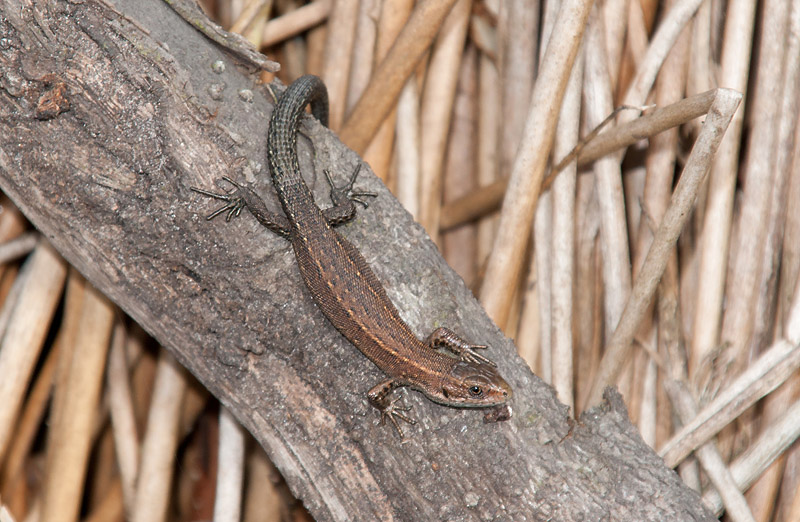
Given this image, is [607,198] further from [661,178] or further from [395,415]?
[395,415]

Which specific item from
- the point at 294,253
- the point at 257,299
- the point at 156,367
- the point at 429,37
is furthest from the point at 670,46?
the point at 156,367

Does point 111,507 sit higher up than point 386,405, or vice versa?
point 111,507

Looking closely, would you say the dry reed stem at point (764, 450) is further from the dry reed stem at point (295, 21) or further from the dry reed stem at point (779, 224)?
the dry reed stem at point (295, 21)

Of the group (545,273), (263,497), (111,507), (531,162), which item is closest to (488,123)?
(531,162)

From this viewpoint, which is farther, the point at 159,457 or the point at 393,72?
the point at 159,457

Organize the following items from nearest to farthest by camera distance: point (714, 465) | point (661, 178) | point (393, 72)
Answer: point (714, 465)
point (661, 178)
point (393, 72)

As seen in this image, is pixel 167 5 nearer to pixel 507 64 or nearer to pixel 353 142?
pixel 353 142
